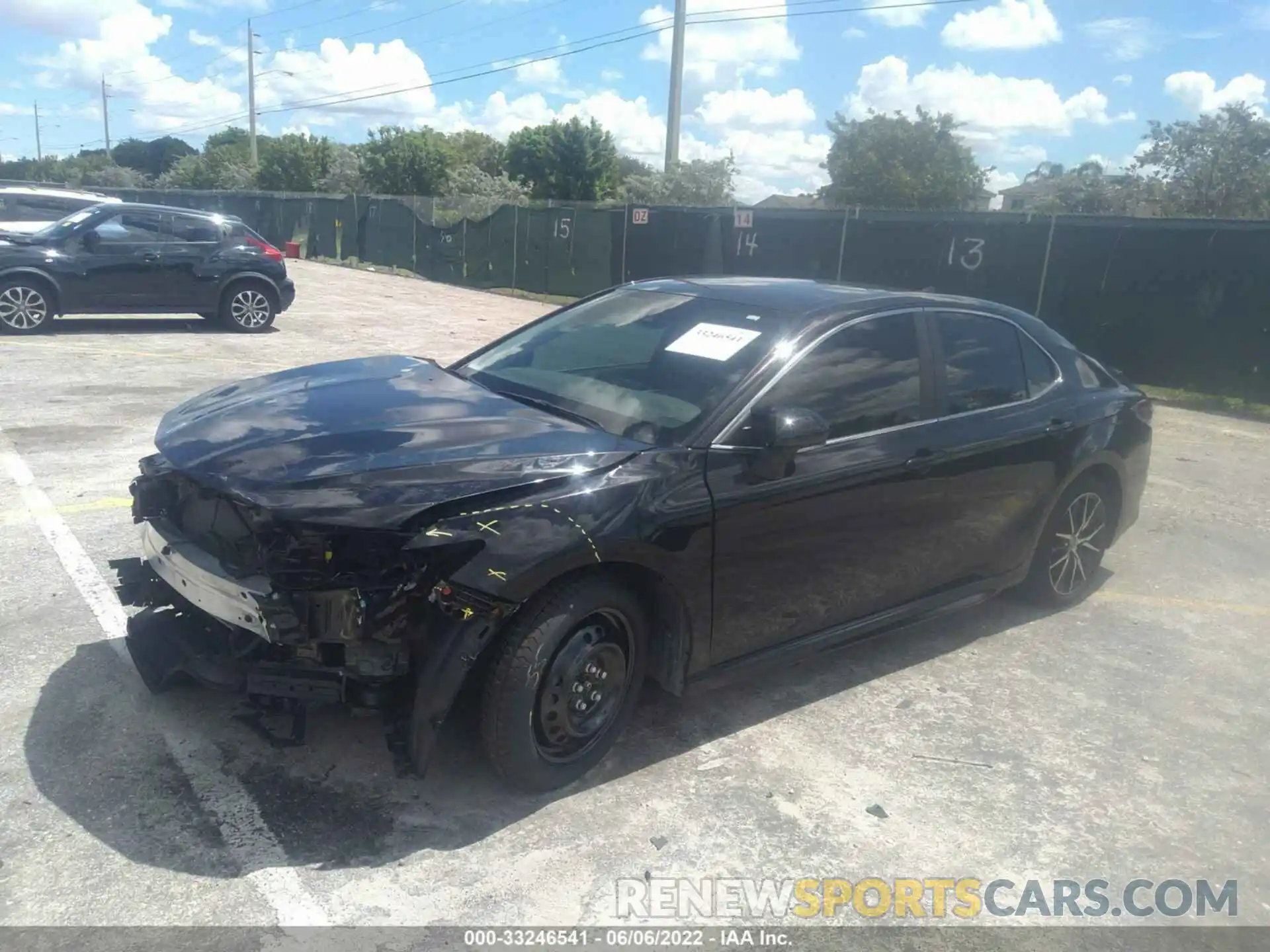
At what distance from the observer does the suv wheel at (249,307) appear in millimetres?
13828

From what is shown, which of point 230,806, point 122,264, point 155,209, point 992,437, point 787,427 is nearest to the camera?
point 230,806

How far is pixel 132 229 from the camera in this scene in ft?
42.1

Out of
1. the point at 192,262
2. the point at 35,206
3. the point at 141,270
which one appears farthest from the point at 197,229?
the point at 35,206

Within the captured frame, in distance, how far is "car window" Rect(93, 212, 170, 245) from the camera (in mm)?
12656

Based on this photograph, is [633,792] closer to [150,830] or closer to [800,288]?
[150,830]

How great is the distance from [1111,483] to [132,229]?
1196cm

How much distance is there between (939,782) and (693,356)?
183 cm

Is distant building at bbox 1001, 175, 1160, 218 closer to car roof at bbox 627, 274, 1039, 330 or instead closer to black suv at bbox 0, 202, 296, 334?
black suv at bbox 0, 202, 296, 334

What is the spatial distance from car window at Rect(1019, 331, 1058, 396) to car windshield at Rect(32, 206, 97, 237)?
38.6 feet

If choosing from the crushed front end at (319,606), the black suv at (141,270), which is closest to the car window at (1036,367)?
the crushed front end at (319,606)

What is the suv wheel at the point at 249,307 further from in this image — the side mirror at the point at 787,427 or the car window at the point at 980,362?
the side mirror at the point at 787,427

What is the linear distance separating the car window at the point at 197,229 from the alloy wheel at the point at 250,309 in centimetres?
79

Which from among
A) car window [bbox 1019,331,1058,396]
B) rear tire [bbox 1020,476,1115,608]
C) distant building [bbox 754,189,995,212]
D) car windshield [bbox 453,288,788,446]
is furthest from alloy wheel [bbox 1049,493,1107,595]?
distant building [bbox 754,189,995,212]

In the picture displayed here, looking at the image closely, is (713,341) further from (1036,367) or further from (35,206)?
(35,206)
